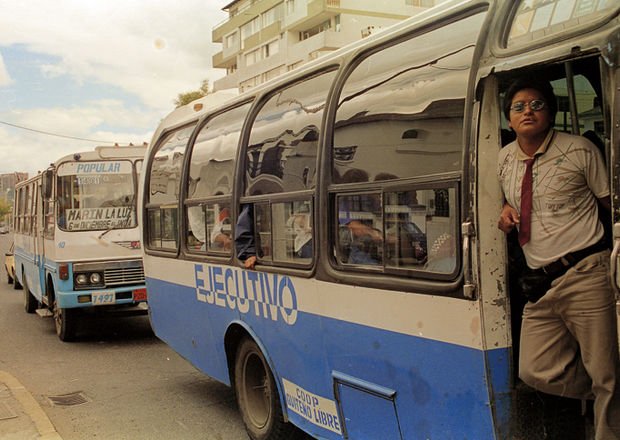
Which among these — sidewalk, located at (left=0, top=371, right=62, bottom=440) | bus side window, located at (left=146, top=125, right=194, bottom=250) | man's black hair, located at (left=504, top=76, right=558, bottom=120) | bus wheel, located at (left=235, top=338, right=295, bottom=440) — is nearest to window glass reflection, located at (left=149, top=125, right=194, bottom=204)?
bus side window, located at (left=146, top=125, right=194, bottom=250)

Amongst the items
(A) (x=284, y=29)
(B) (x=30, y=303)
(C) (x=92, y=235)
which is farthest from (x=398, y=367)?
(A) (x=284, y=29)

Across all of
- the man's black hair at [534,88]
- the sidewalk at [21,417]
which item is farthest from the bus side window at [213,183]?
the man's black hair at [534,88]

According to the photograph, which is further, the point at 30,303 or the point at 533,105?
the point at 30,303

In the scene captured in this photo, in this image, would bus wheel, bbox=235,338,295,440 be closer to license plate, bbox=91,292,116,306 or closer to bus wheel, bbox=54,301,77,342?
license plate, bbox=91,292,116,306

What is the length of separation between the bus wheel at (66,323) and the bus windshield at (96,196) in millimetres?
1161

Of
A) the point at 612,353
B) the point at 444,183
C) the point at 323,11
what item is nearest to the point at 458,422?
the point at 612,353

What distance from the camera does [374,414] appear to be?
373cm

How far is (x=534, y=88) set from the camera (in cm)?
301

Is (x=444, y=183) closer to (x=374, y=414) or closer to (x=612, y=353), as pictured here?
(x=612, y=353)

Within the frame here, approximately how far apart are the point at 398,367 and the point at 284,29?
46628 millimetres

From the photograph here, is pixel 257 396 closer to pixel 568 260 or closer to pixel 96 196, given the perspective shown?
pixel 568 260

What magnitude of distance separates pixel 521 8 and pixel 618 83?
665 millimetres

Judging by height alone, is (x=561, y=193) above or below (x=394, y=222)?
above

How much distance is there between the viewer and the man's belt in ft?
9.33
